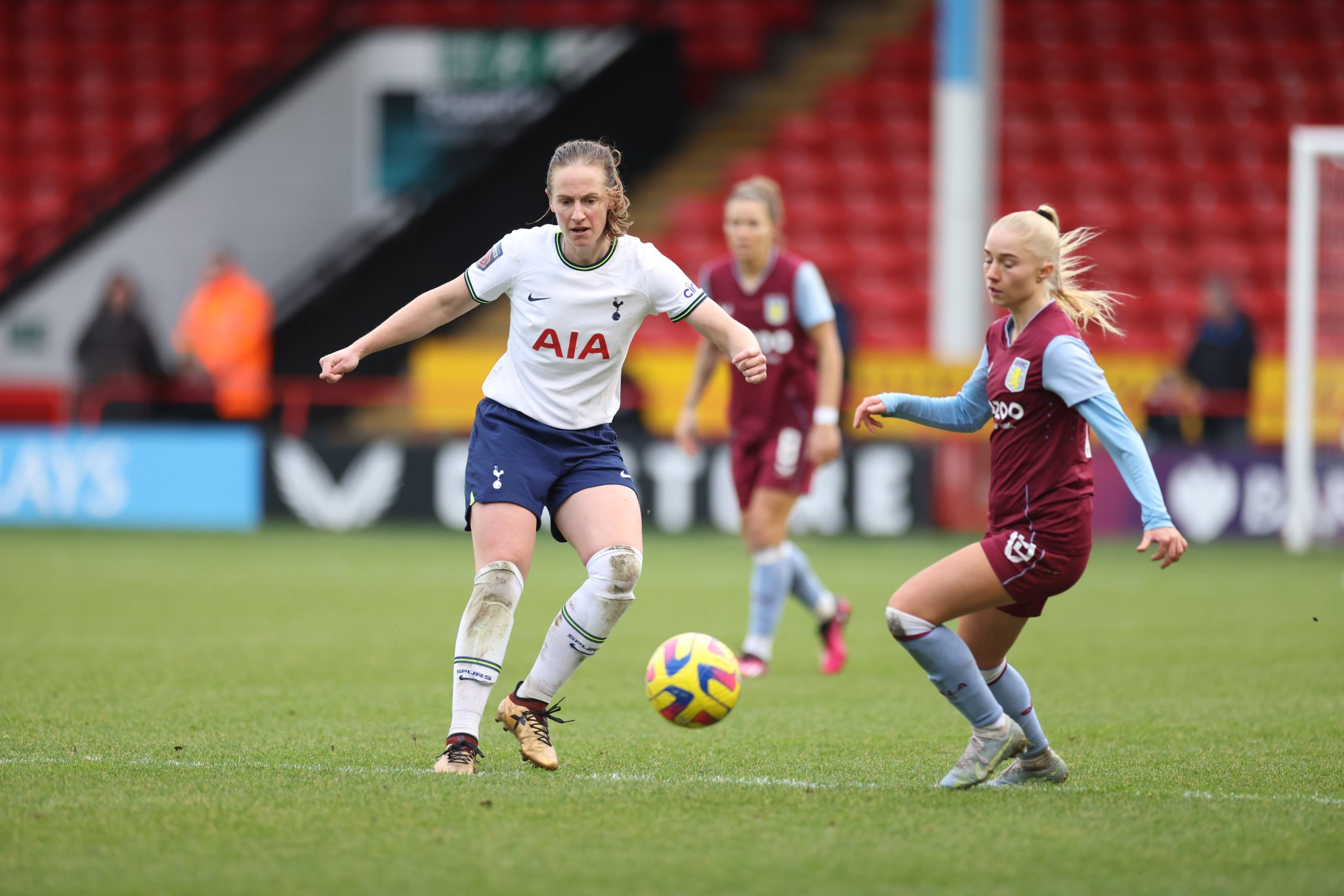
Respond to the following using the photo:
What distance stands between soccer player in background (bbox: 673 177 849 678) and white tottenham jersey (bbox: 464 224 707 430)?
255 cm

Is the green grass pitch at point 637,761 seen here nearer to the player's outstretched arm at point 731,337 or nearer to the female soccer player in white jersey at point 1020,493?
the female soccer player in white jersey at point 1020,493

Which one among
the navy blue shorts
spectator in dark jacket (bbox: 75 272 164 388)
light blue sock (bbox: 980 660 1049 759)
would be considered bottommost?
light blue sock (bbox: 980 660 1049 759)

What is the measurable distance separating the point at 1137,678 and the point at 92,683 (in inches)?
192

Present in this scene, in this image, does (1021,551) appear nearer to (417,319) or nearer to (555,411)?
(555,411)

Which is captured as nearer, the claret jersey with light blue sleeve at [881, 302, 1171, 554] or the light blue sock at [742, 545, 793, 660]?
the claret jersey with light blue sleeve at [881, 302, 1171, 554]

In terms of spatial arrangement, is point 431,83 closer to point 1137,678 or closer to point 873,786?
point 1137,678

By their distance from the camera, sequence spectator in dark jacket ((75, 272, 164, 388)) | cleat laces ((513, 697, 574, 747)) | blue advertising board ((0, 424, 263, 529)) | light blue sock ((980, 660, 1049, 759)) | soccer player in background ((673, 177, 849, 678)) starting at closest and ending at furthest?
1. light blue sock ((980, 660, 1049, 759))
2. cleat laces ((513, 697, 574, 747))
3. soccer player in background ((673, 177, 849, 678))
4. blue advertising board ((0, 424, 263, 529))
5. spectator in dark jacket ((75, 272, 164, 388))

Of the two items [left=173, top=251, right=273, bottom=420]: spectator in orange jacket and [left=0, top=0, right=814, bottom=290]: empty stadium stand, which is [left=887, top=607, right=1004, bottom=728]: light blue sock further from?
[left=0, top=0, right=814, bottom=290]: empty stadium stand

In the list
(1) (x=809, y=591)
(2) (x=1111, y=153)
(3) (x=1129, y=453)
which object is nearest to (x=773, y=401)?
(1) (x=809, y=591)

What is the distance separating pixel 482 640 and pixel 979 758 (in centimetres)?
169

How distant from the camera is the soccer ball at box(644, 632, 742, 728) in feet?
19.3

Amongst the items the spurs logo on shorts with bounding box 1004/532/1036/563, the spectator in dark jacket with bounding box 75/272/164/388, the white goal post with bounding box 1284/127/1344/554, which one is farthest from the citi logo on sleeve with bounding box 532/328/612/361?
the spectator in dark jacket with bounding box 75/272/164/388

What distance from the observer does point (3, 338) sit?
21016 mm

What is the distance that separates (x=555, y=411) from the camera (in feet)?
19.5
